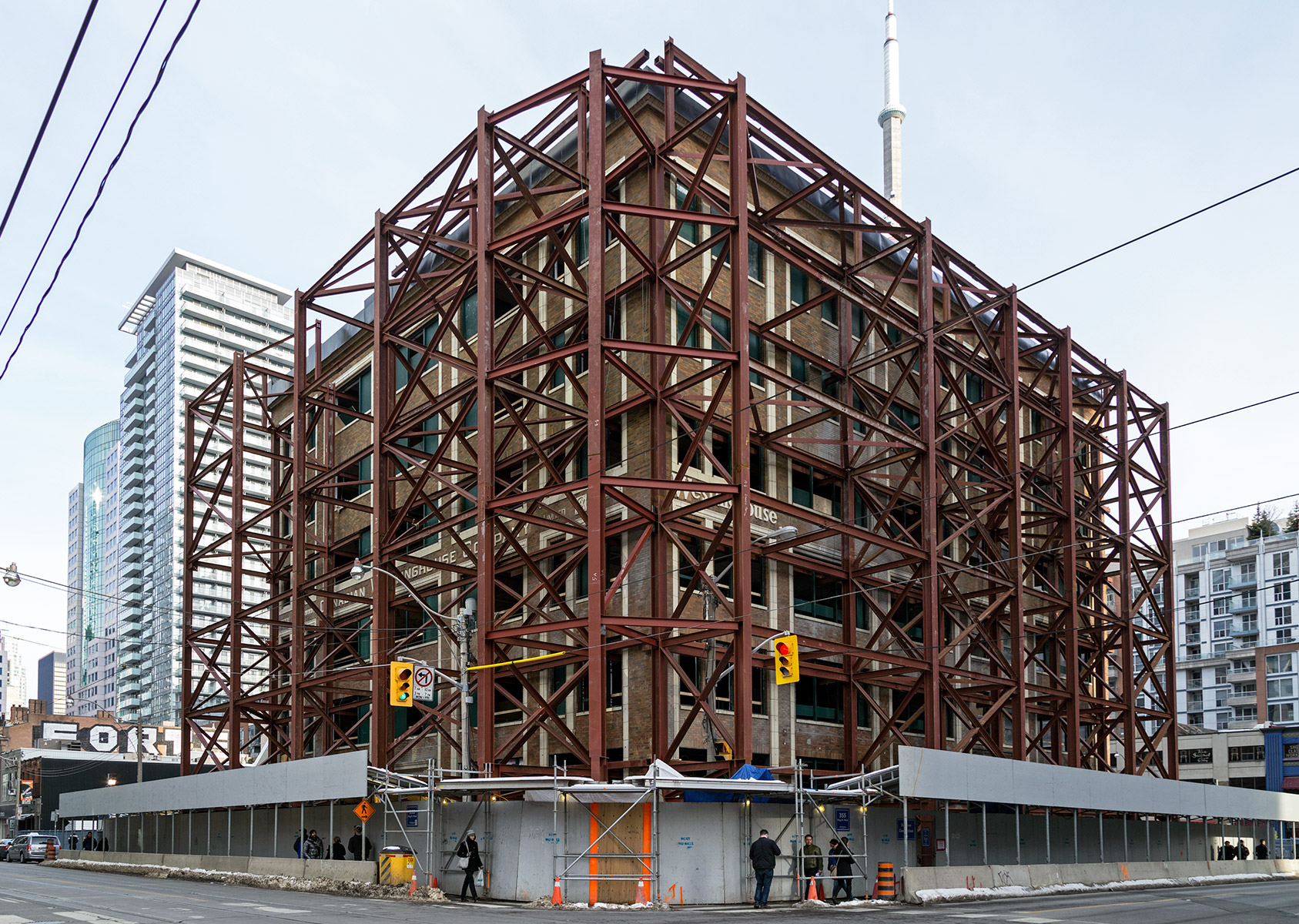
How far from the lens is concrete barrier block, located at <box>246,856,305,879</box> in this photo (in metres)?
32.7

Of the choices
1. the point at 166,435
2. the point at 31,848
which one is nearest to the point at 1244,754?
the point at 31,848

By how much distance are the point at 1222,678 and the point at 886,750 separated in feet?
292

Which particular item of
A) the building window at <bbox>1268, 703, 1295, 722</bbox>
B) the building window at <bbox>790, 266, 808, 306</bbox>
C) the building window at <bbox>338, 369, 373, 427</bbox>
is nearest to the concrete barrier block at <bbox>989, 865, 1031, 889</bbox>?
the building window at <bbox>790, 266, 808, 306</bbox>

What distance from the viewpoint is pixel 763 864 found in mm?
24625

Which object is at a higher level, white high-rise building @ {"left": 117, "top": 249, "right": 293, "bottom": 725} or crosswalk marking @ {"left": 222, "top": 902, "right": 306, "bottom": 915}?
white high-rise building @ {"left": 117, "top": 249, "right": 293, "bottom": 725}

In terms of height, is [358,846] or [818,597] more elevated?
[818,597]

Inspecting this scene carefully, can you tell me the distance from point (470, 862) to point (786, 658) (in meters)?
8.54

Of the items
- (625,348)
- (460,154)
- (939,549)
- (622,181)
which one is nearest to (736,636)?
(625,348)

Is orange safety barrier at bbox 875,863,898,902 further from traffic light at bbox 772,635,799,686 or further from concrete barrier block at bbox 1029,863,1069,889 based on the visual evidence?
concrete barrier block at bbox 1029,863,1069,889

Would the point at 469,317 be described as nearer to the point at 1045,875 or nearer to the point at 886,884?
the point at 886,884

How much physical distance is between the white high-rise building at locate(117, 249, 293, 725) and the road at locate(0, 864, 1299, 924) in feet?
455

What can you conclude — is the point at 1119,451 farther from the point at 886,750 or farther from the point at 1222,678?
the point at 1222,678

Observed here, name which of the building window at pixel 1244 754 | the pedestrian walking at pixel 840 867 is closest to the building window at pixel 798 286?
the pedestrian walking at pixel 840 867

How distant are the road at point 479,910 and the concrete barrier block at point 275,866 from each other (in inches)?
67.0
